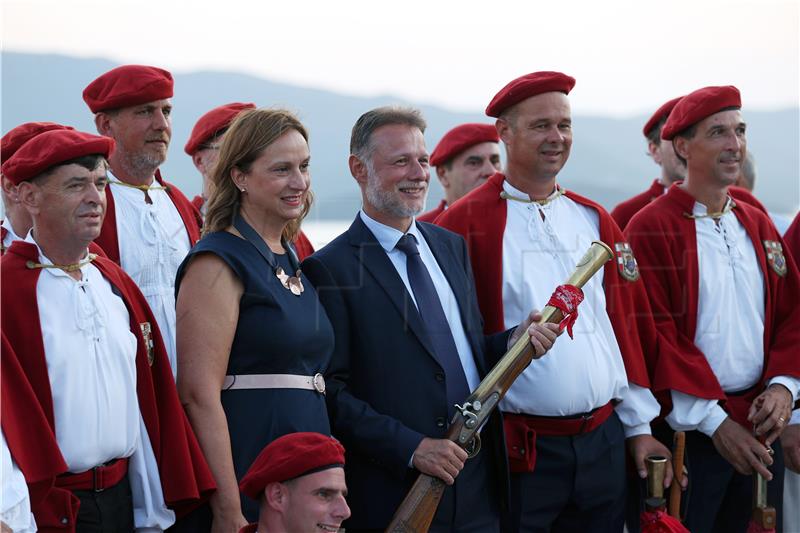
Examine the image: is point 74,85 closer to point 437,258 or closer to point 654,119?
point 654,119

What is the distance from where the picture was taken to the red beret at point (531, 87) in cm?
459

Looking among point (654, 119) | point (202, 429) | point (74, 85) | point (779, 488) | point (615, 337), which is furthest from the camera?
point (74, 85)

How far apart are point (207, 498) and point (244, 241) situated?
0.90 m

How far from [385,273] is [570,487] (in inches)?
46.9

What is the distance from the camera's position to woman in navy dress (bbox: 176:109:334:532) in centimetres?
358

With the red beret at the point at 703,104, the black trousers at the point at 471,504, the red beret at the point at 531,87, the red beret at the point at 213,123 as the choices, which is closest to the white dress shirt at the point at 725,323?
the red beret at the point at 703,104

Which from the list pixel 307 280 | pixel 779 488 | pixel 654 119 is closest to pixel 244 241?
pixel 307 280

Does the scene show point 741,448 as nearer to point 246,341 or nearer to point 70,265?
point 246,341

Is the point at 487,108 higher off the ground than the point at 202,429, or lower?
higher

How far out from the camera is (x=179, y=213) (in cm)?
490

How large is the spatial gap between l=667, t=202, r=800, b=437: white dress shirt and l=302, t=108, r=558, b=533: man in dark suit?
3.89ft

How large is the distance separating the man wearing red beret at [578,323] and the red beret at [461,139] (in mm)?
2421

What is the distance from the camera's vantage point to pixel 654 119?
22.9 ft

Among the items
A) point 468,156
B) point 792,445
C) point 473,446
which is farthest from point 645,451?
point 468,156
